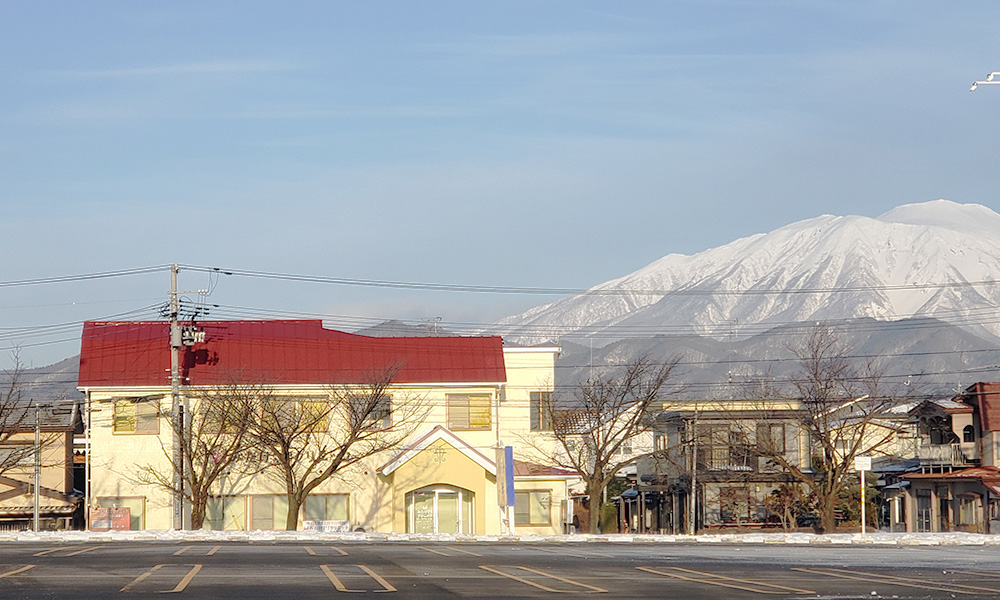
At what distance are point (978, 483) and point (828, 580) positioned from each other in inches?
A: 1535

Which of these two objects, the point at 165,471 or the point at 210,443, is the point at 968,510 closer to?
the point at 210,443

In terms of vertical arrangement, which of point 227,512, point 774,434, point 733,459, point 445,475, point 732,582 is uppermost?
point 774,434

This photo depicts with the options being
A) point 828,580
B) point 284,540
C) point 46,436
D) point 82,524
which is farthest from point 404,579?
point 46,436

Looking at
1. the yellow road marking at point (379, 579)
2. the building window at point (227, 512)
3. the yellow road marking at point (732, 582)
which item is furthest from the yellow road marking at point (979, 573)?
the building window at point (227, 512)

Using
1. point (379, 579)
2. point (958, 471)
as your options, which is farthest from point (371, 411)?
point (379, 579)

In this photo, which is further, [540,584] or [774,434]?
[774,434]

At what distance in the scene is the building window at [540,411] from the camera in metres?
58.5

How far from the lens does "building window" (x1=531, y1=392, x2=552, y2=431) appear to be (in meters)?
58.5

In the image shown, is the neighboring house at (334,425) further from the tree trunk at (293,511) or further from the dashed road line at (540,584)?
the dashed road line at (540,584)

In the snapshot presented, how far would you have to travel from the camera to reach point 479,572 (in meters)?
20.4

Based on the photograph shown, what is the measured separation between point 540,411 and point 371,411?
1138 centimetres

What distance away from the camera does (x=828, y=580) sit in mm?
18859

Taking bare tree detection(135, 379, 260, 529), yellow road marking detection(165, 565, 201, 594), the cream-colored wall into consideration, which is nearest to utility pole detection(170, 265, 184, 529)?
bare tree detection(135, 379, 260, 529)

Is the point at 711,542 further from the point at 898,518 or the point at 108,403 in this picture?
the point at 898,518
